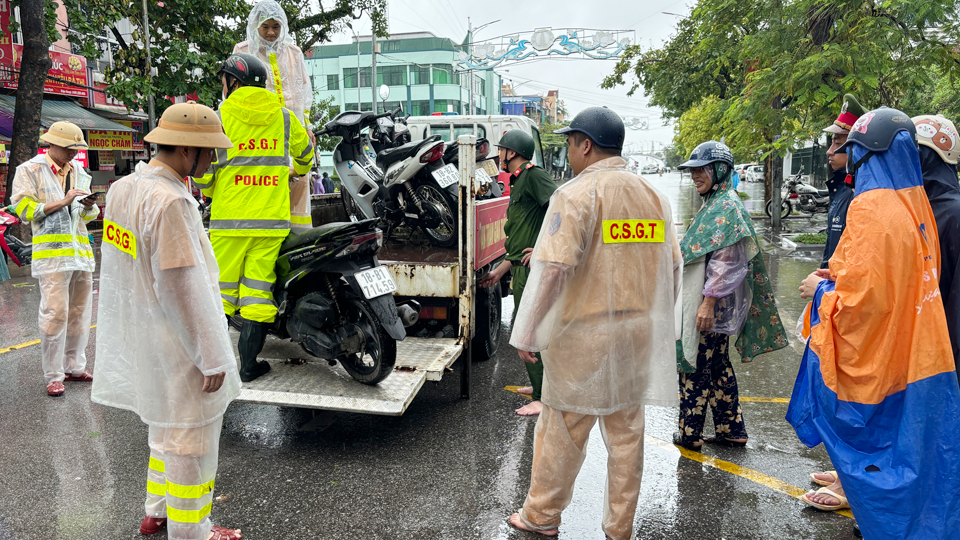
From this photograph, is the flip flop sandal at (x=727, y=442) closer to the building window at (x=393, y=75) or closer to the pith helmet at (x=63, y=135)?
the pith helmet at (x=63, y=135)

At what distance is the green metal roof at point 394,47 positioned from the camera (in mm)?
54062

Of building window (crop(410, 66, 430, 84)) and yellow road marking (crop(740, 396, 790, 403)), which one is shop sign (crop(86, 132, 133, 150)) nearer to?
yellow road marking (crop(740, 396, 790, 403))

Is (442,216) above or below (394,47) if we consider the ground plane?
below

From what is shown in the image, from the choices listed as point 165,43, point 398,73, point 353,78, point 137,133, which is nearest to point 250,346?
point 165,43

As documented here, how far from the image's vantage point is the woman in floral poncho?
3.83 m

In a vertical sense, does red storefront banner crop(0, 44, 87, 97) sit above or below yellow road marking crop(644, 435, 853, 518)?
above

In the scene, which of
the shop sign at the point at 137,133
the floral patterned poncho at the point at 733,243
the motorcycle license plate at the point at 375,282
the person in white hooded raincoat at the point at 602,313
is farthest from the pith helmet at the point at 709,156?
the shop sign at the point at 137,133

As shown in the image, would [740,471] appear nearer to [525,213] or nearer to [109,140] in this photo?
[525,213]

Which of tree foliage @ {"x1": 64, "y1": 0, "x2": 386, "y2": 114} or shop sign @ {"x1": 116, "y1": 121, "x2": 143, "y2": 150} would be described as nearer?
tree foliage @ {"x1": 64, "y1": 0, "x2": 386, "y2": 114}

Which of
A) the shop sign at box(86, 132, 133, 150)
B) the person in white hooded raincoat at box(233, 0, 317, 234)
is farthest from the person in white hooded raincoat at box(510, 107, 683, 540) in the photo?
the shop sign at box(86, 132, 133, 150)

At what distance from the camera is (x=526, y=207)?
4641mm

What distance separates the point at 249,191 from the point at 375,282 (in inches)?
37.9

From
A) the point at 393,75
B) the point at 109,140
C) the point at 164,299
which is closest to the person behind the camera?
the point at 164,299

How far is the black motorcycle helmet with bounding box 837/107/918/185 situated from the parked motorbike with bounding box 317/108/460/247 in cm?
358
